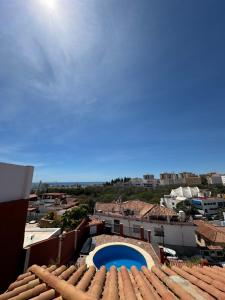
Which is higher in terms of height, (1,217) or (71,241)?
A: (1,217)

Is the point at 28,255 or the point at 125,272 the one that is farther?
the point at 28,255

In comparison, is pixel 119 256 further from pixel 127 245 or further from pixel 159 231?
pixel 159 231

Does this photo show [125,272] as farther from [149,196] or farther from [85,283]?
[149,196]

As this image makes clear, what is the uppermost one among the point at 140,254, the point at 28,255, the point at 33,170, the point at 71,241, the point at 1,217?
the point at 33,170

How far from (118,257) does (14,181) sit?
13073mm

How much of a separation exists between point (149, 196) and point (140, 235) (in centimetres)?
4855

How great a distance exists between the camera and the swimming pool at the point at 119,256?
1328cm

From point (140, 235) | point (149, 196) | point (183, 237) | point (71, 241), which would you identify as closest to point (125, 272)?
point (71, 241)

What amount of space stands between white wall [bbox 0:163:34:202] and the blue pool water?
408 inches

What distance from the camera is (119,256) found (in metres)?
14.8

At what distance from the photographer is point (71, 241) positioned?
43.7ft

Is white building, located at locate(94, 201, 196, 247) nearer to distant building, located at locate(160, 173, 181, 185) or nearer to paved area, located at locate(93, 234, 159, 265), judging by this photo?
paved area, located at locate(93, 234, 159, 265)

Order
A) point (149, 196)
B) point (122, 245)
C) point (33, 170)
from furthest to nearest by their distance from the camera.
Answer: point (149, 196), point (122, 245), point (33, 170)

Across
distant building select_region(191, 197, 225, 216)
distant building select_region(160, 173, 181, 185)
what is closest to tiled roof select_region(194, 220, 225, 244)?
distant building select_region(191, 197, 225, 216)
